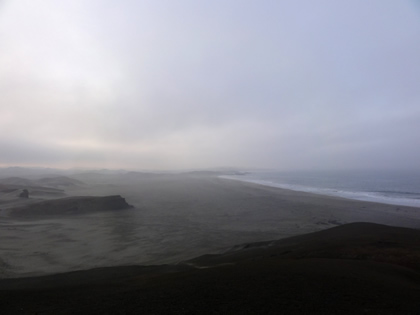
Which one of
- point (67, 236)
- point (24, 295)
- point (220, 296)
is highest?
point (220, 296)

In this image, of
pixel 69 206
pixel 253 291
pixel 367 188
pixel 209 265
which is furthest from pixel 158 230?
pixel 367 188

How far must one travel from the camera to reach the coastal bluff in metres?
33.5

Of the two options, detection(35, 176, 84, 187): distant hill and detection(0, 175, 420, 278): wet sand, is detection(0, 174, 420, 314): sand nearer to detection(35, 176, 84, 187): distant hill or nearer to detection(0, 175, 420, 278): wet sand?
detection(0, 175, 420, 278): wet sand

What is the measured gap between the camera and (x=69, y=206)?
35.6 m

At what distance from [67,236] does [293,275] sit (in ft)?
69.2

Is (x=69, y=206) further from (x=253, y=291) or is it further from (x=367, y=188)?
(x=367, y=188)

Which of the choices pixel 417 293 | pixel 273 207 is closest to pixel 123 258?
pixel 417 293

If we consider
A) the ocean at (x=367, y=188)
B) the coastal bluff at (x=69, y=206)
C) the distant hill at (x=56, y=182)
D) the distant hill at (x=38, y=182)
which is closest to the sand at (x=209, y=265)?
the coastal bluff at (x=69, y=206)

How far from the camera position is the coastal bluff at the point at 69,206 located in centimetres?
3350

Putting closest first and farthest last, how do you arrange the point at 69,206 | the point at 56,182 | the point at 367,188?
the point at 69,206, the point at 367,188, the point at 56,182

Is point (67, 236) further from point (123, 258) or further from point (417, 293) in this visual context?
point (417, 293)

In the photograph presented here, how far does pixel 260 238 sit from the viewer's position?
2186 cm

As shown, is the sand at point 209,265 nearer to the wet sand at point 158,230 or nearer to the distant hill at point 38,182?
the wet sand at point 158,230

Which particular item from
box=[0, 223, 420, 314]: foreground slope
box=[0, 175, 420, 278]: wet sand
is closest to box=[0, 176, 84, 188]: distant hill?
box=[0, 175, 420, 278]: wet sand
